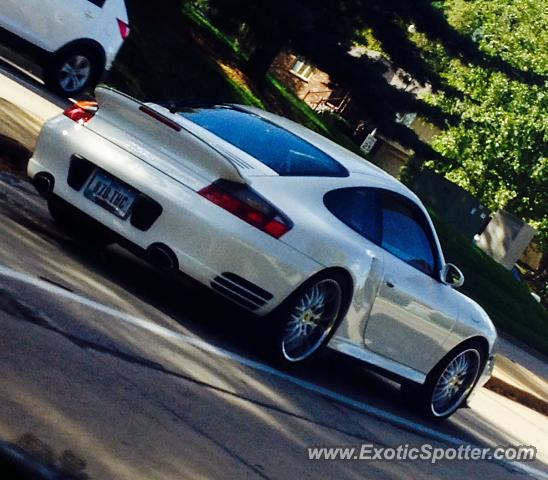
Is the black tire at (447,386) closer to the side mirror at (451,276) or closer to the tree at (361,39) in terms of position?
the side mirror at (451,276)

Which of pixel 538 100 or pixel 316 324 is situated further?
pixel 538 100

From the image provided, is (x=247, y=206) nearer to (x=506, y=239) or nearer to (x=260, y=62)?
(x=260, y=62)

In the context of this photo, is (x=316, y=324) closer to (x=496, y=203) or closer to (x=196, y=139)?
(x=196, y=139)

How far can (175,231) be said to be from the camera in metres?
7.92

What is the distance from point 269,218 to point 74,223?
1.97 meters

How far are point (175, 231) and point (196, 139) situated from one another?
0.62 metres

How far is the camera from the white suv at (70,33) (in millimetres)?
16750

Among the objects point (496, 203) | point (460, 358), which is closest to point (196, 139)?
point (460, 358)

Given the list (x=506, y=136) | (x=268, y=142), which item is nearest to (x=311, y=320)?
(x=268, y=142)

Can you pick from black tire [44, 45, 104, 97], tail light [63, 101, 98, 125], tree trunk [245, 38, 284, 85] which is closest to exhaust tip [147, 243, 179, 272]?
tail light [63, 101, 98, 125]

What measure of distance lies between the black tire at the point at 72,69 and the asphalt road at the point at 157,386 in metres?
7.08

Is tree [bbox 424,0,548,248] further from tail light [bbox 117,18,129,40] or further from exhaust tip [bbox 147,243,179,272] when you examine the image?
exhaust tip [bbox 147,243,179,272]

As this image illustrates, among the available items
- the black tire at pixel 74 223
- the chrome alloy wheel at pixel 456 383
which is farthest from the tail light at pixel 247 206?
the chrome alloy wheel at pixel 456 383

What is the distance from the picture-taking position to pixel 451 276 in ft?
32.1
